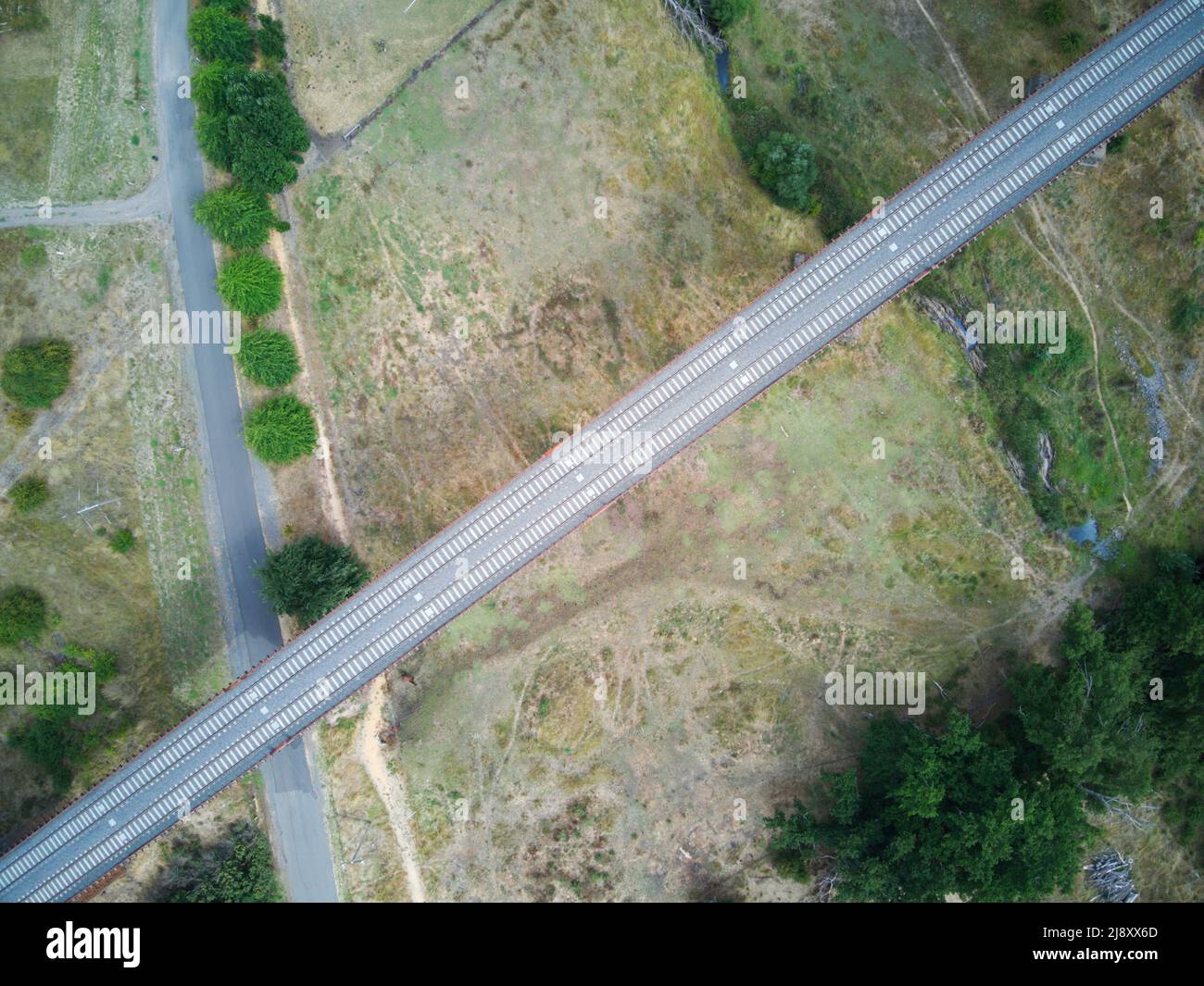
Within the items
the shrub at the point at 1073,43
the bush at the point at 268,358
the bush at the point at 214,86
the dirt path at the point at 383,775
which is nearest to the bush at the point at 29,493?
the bush at the point at 268,358

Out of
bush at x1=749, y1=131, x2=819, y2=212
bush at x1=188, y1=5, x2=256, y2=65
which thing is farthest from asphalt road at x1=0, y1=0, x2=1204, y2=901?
bush at x1=188, y1=5, x2=256, y2=65

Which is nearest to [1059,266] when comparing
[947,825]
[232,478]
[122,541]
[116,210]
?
[947,825]

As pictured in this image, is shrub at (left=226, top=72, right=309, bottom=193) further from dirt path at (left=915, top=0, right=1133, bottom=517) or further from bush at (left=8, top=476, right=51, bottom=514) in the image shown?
dirt path at (left=915, top=0, right=1133, bottom=517)

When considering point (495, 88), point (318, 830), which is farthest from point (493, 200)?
point (318, 830)

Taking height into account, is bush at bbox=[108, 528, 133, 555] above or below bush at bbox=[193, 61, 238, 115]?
below

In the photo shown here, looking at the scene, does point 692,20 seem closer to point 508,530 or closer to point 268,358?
point 268,358
